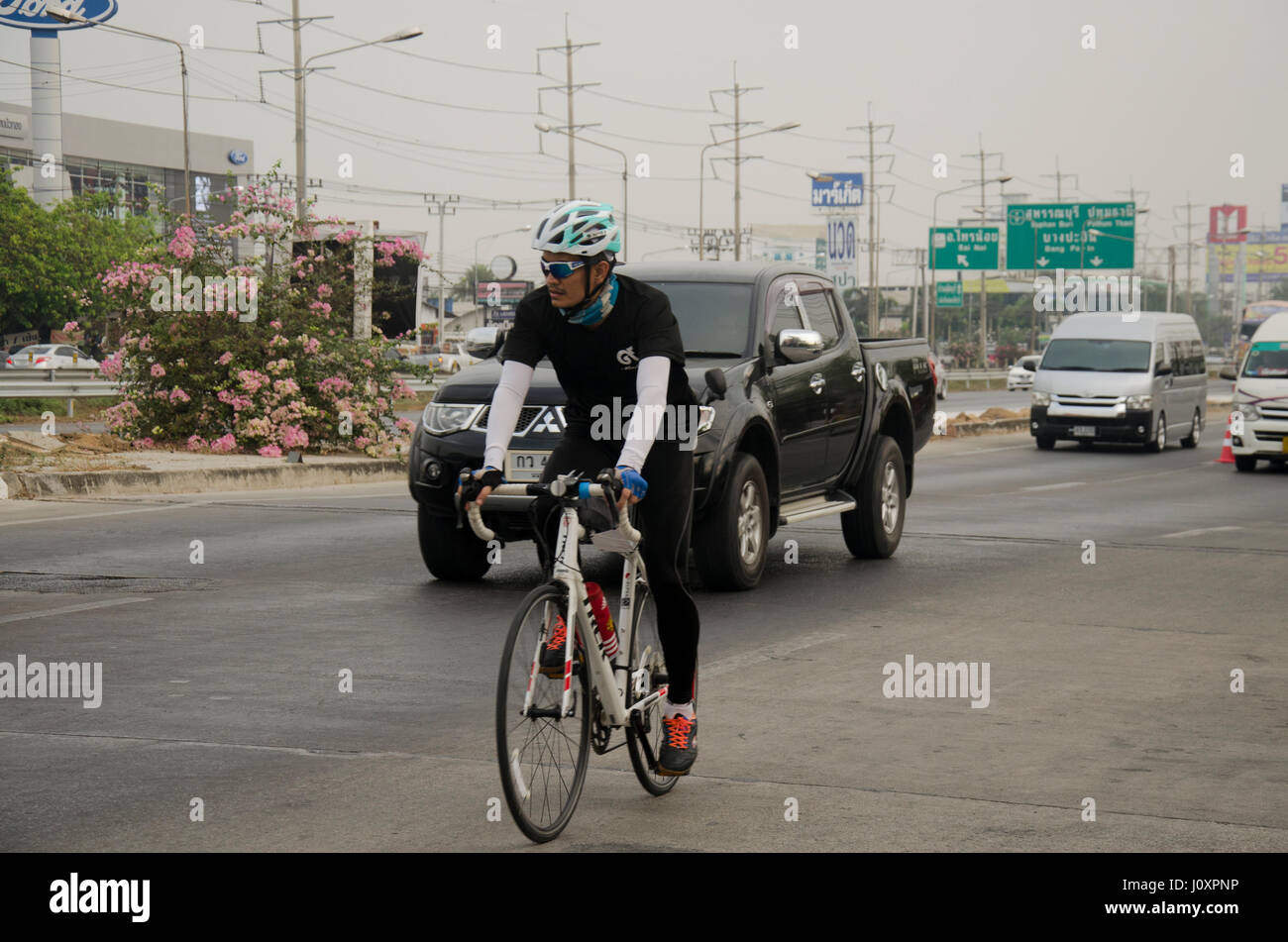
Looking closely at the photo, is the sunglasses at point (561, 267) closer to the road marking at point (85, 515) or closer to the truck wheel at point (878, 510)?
the truck wheel at point (878, 510)

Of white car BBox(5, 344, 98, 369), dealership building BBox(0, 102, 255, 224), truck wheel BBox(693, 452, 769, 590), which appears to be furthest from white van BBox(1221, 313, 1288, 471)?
dealership building BBox(0, 102, 255, 224)

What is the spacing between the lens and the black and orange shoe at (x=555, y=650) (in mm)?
5094

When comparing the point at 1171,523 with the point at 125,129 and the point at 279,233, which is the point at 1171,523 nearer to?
the point at 279,233

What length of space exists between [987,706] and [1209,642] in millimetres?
2272

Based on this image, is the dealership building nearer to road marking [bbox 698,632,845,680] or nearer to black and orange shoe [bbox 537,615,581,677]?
road marking [bbox 698,632,845,680]

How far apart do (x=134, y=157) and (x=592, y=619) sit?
106 metres

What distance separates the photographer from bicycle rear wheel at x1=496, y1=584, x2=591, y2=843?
491cm

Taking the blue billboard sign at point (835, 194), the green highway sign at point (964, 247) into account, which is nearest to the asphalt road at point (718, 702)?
the green highway sign at point (964, 247)

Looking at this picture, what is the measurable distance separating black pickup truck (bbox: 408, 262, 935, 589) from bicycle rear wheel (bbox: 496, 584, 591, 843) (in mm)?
4649

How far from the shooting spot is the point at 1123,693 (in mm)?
7594

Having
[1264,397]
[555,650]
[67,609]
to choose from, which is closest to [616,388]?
[555,650]

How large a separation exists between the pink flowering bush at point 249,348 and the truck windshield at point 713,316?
34.6ft

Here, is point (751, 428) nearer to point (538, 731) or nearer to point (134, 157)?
point (538, 731)

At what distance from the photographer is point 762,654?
8.55 meters
